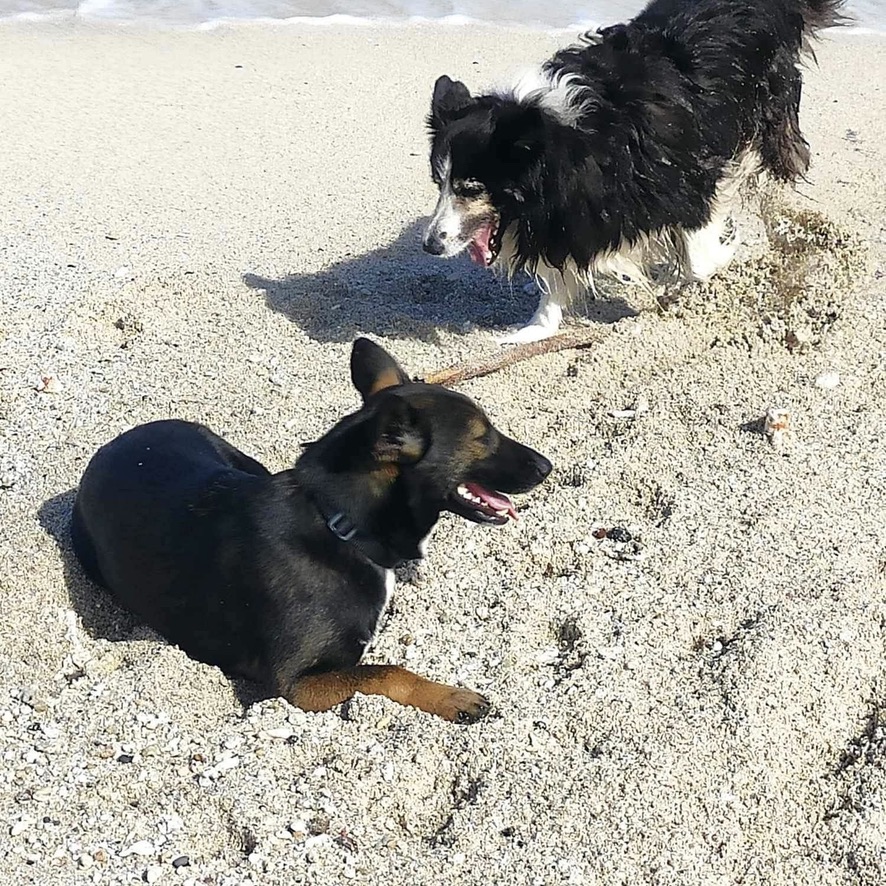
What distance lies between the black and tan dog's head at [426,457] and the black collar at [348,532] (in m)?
0.08

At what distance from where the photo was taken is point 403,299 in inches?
230

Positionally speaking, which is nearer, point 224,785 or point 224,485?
point 224,785

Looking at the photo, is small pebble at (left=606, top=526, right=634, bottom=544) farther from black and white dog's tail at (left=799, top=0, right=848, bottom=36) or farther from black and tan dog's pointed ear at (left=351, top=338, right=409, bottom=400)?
black and white dog's tail at (left=799, top=0, right=848, bottom=36)

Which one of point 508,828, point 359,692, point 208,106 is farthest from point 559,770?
point 208,106

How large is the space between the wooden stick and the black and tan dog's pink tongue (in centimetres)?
119

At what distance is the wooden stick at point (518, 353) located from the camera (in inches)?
191

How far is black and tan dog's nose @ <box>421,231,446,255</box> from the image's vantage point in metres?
5.07

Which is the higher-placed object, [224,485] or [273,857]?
[224,485]

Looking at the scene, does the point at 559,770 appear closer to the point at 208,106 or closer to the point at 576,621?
the point at 576,621

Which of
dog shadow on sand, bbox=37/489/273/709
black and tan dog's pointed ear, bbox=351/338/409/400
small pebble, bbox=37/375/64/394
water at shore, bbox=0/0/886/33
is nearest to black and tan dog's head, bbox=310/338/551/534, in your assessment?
black and tan dog's pointed ear, bbox=351/338/409/400

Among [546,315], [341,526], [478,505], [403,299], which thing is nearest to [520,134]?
[546,315]

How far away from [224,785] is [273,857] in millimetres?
255

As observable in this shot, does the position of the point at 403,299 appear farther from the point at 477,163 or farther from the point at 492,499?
the point at 492,499

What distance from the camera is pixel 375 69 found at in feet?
32.0
